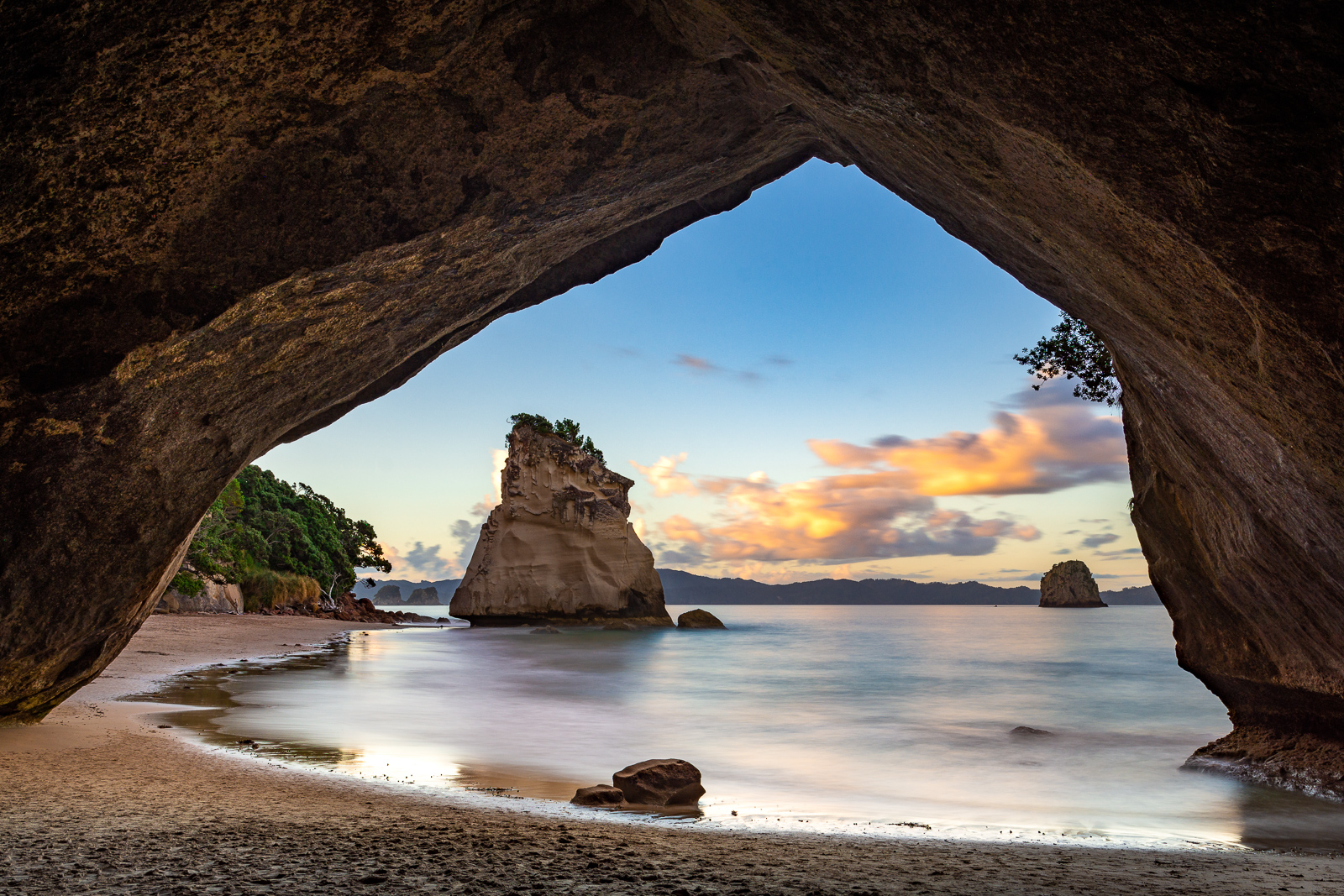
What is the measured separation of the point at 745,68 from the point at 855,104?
1442 millimetres

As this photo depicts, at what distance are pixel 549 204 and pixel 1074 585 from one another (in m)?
153

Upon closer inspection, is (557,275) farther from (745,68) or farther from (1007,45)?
(1007,45)

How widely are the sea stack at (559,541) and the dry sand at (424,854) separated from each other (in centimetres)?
3762

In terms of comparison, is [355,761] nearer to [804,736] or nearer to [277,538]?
[804,736]

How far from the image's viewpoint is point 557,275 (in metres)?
9.01

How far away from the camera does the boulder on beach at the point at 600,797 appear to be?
640cm

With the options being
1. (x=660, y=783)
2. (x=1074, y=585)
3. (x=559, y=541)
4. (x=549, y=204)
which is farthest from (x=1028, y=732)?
(x=1074, y=585)

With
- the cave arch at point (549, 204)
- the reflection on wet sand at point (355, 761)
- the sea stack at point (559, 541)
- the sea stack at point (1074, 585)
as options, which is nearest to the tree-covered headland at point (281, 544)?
the sea stack at point (559, 541)

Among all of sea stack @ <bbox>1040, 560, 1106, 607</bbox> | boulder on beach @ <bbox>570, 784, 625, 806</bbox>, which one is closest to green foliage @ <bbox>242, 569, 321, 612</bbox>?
boulder on beach @ <bbox>570, 784, 625, 806</bbox>

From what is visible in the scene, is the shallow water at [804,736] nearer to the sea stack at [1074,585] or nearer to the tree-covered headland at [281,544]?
the tree-covered headland at [281,544]

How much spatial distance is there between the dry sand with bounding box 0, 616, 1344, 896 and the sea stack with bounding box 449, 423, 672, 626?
123 feet

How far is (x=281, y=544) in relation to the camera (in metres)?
47.5

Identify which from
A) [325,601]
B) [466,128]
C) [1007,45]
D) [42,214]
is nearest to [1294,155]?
[1007,45]

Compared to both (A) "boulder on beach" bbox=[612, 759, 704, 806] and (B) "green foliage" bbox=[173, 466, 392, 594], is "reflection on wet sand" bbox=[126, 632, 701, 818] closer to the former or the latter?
(A) "boulder on beach" bbox=[612, 759, 704, 806]
